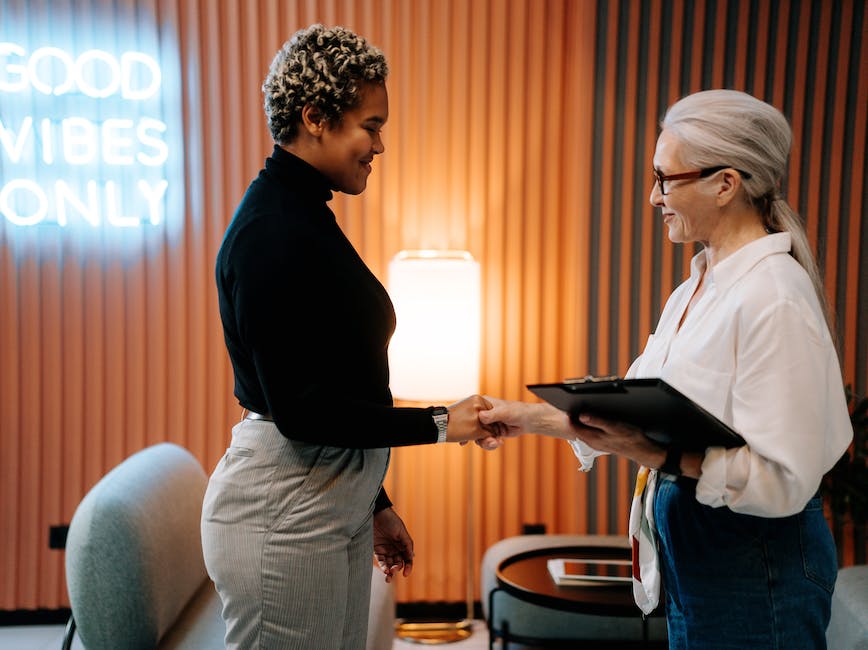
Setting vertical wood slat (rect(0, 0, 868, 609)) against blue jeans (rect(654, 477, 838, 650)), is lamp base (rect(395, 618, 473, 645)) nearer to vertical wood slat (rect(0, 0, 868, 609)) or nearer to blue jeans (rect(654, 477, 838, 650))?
vertical wood slat (rect(0, 0, 868, 609))

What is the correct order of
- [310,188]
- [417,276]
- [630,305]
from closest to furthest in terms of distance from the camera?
[310,188] → [417,276] → [630,305]

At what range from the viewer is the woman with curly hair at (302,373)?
1428mm

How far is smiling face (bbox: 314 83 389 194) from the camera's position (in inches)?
61.2

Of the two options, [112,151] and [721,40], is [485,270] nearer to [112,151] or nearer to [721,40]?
[721,40]

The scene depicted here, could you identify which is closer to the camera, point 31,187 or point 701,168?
point 701,168

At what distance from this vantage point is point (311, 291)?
1.44 m

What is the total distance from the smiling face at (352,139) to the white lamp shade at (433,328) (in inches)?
72.6

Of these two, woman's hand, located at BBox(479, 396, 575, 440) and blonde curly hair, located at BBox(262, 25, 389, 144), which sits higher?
blonde curly hair, located at BBox(262, 25, 389, 144)

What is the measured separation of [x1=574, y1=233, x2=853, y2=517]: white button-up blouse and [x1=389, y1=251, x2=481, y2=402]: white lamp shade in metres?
2.03

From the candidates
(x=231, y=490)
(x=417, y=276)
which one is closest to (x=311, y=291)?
(x=231, y=490)

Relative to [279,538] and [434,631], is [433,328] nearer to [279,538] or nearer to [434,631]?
[434,631]

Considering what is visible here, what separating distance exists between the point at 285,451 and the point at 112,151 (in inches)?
108

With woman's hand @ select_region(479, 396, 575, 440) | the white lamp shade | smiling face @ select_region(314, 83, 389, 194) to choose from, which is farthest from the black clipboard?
the white lamp shade

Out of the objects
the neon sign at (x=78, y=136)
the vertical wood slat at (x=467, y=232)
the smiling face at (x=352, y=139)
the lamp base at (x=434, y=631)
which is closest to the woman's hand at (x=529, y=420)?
the smiling face at (x=352, y=139)
